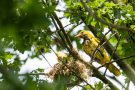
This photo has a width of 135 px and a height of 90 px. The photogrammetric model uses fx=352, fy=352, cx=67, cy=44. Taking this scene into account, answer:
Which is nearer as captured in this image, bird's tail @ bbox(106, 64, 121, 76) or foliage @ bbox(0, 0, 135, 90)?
foliage @ bbox(0, 0, 135, 90)

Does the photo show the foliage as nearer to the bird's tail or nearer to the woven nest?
the woven nest

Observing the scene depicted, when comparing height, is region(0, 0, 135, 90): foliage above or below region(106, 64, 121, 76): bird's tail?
below

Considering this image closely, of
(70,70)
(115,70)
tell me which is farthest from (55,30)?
(115,70)

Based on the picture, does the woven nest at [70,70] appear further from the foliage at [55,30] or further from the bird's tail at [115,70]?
the bird's tail at [115,70]

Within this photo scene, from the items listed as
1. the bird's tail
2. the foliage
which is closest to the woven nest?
the foliage

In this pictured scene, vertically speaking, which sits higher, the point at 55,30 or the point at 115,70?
the point at 115,70

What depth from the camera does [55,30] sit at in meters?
3.27

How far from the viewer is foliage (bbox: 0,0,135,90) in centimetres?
80

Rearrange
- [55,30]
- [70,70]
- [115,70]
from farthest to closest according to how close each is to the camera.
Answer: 1. [115,70]
2. [70,70]
3. [55,30]

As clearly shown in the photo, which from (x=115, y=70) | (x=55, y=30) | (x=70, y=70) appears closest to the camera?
(x=55, y=30)

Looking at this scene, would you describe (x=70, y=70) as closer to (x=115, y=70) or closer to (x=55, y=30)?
(x=55, y=30)

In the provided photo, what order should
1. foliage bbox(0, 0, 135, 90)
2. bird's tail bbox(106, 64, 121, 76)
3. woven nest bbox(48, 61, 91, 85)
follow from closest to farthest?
foliage bbox(0, 0, 135, 90)
woven nest bbox(48, 61, 91, 85)
bird's tail bbox(106, 64, 121, 76)

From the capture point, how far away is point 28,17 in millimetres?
801

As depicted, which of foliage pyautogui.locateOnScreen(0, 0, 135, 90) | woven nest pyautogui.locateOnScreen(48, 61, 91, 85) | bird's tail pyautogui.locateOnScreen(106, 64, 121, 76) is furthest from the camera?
bird's tail pyautogui.locateOnScreen(106, 64, 121, 76)
